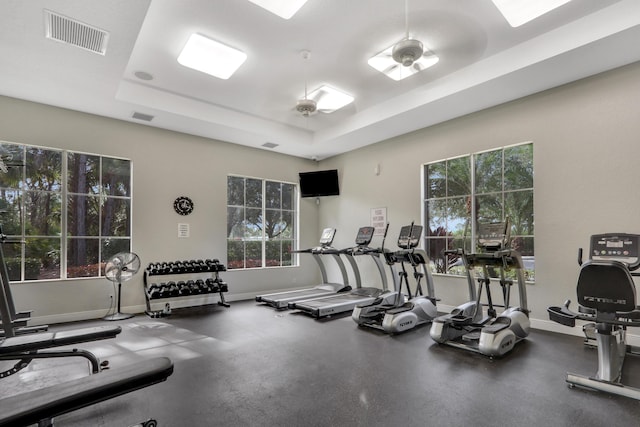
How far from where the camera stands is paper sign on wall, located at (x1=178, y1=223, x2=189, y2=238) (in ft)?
20.9

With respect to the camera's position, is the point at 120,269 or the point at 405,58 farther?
the point at 120,269

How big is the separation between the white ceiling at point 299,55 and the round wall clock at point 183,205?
1.40 meters

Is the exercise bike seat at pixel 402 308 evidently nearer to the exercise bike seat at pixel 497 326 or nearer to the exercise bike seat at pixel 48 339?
the exercise bike seat at pixel 497 326

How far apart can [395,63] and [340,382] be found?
12.4 ft

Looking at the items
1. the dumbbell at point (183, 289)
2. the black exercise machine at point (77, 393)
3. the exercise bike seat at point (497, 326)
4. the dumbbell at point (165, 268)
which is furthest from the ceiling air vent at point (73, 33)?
the exercise bike seat at point (497, 326)

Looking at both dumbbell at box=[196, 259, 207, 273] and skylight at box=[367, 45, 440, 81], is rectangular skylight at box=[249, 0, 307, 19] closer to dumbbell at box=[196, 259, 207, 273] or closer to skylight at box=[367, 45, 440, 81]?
skylight at box=[367, 45, 440, 81]

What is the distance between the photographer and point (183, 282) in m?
6.01

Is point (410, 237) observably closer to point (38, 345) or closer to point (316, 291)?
point (316, 291)

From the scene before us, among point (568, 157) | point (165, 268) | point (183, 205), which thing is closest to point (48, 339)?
point (165, 268)

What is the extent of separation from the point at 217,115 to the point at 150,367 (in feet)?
16.5

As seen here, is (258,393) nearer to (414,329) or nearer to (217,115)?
(414,329)

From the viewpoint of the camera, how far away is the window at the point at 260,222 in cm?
720

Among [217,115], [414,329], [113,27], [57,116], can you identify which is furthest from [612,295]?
[57,116]

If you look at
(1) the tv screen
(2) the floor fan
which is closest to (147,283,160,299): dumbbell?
(2) the floor fan
